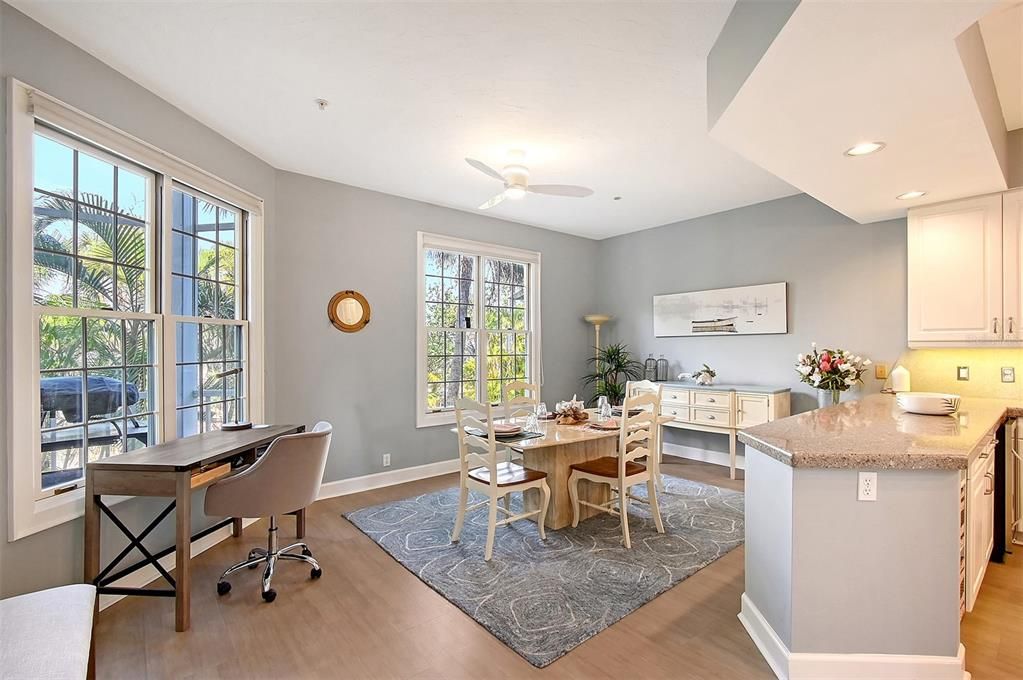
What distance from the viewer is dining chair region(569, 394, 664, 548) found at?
10.5ft

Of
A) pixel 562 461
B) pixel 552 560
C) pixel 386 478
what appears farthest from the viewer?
pixel 386 478

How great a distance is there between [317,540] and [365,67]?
3.00 m

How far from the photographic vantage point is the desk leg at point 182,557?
229 cm

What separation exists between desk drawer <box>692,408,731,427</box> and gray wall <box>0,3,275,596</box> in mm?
4412

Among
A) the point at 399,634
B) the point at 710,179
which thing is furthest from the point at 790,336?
the point at 399,634

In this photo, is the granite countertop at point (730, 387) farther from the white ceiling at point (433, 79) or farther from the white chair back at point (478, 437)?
the white chair back at point (478, 437)

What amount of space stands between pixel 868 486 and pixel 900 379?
278 cm

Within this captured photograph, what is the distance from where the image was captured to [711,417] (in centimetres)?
491

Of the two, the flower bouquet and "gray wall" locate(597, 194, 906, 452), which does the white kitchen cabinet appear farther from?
"gray wall" locate(597, 194, 906, 452)

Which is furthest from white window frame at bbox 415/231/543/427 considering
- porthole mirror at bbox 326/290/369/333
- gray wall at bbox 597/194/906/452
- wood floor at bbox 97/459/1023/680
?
wood floor at bbox 97/459/1023/680

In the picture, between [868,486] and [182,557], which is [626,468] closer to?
[868,486]

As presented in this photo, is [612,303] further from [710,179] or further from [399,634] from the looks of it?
[399,634]

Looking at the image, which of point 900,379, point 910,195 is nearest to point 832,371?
point 900,379

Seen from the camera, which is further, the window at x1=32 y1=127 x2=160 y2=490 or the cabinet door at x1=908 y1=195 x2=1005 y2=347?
the cabinet door at x1=908 y1=195 x2=1005 y2=347
